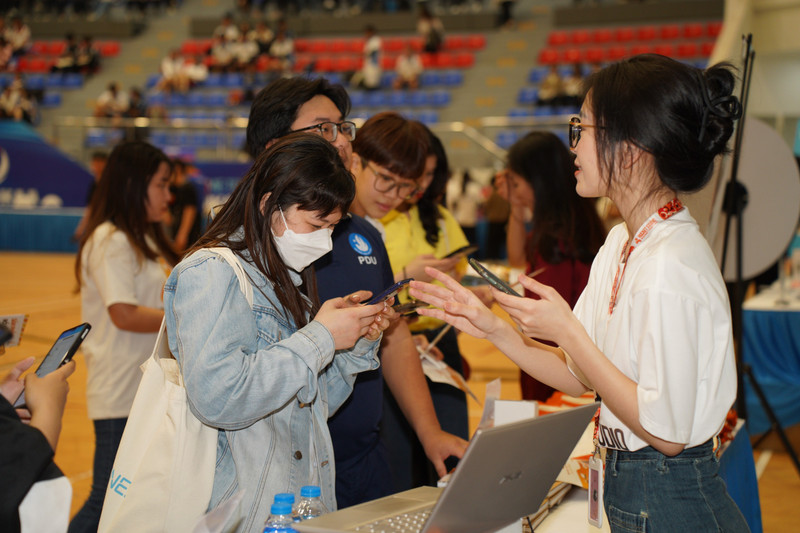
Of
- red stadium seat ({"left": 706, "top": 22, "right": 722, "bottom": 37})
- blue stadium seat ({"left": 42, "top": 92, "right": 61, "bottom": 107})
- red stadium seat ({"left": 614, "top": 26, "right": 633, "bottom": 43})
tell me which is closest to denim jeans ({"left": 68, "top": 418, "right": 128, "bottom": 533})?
red stadium seat ({"left": 706, "top": 22, "right": 722, "bottom": 37})

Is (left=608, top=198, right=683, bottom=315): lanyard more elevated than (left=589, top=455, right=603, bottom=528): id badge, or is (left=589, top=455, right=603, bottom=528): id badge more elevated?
(left=608, top=198, right=683, bottom=315): lanyard

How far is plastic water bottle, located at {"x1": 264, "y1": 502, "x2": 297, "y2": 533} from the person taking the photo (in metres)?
1.25

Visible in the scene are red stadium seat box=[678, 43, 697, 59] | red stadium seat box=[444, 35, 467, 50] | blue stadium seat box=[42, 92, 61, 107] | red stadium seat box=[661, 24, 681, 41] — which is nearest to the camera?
red stadium seat box=[678, 43, 697, 59]

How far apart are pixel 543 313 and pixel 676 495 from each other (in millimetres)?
419

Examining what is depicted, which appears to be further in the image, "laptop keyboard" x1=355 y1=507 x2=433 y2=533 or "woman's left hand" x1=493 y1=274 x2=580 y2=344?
"woman's left hand" x1=493 y1=274 x2=580 y2=344

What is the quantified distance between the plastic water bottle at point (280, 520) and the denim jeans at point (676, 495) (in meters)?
0.64

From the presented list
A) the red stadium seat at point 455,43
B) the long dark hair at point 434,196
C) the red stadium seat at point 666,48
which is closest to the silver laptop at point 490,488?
the long dark hair at point 434,196

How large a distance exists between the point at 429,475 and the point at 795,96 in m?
5.63

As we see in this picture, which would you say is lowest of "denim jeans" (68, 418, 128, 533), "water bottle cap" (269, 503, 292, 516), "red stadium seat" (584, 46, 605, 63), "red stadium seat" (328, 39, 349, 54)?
"denim jeans" (68, 418, 128, 533)

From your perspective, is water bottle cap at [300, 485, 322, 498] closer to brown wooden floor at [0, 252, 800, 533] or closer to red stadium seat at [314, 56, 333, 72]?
brown wooden floor at [0, 252, 800, 533]

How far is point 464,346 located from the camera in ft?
24.3

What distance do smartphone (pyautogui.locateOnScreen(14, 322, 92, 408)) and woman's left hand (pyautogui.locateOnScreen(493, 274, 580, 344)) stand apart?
3.04ft

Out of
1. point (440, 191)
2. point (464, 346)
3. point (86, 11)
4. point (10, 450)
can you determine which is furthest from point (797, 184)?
point (86, 11)

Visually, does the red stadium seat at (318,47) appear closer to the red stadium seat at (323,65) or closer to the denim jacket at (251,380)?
the red stadium seat at (323,65)
